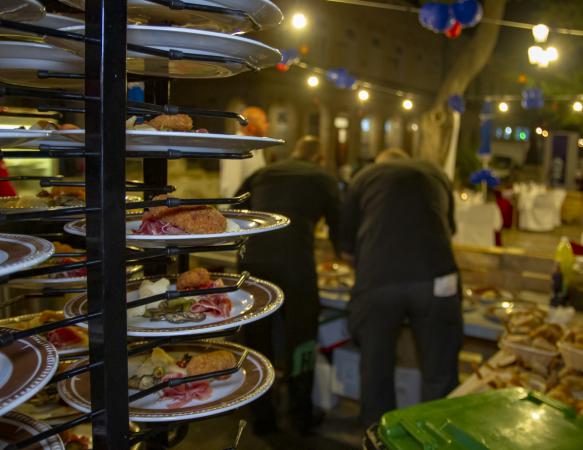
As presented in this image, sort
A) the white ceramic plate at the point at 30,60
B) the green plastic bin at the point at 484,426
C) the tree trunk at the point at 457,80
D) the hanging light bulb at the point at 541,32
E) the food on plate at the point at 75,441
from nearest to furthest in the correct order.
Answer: the white ceramic plate at the point at 30,60 → the food on plate at the point at 75,441 → the green plastic bin at the point at 484,426 → the hanging light bulb at the point at 541,32 → the tree trunk at the point at 457,80

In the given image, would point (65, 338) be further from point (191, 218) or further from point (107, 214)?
point (107, 214)

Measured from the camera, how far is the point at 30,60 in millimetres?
1256

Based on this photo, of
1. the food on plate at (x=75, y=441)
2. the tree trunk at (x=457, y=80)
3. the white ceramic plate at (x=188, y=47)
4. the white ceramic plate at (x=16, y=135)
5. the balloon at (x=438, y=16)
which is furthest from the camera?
the tree trunk at (x=457, y=80)

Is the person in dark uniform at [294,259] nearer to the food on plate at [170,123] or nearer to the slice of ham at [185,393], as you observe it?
the slice of ham at [185,393]

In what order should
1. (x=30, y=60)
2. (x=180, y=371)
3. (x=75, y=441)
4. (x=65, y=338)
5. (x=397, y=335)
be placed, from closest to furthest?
1. (x=30, y=60)
2. (x=180, y=371)
3. (x=75, y=441)
4. (x=65, y=338)
5. (x=397, y=335)

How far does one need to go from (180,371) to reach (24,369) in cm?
50

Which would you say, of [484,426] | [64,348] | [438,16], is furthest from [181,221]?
[438,16]

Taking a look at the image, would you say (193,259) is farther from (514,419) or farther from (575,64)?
(575,64)

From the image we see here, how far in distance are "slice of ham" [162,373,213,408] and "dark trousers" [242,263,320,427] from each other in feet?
7.98

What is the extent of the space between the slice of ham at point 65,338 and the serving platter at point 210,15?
96 centimetres

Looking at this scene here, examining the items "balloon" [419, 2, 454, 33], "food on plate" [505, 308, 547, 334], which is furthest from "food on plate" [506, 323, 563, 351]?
"balloon" [419, 2, 454, 33]

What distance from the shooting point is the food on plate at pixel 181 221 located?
49.2 inches

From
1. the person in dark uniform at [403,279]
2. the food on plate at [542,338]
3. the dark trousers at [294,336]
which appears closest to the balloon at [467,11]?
the person in dark uniform at [403,279]

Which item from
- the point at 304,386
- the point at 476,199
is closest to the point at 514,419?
the point at 304,386
